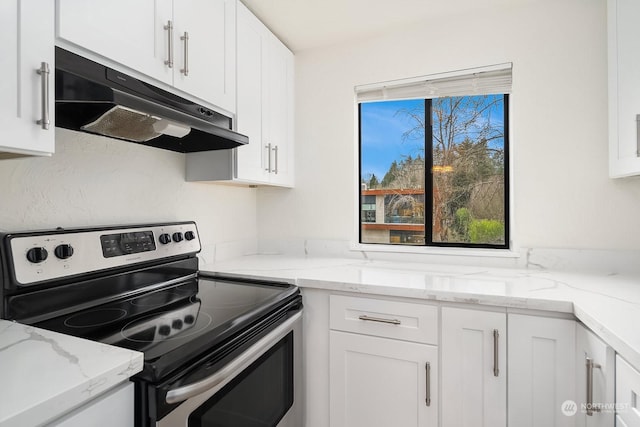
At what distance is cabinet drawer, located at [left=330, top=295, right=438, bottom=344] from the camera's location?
1287 millimetres

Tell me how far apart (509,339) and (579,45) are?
1.55 metres

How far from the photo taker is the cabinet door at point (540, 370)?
1110 mm

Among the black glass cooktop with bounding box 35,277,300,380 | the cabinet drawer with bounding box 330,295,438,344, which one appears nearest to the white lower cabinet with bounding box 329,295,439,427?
the cabinet drawer with bounding box 330,295,438,344

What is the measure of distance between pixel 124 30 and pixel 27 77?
1.23 feet

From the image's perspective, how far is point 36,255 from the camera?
98cm

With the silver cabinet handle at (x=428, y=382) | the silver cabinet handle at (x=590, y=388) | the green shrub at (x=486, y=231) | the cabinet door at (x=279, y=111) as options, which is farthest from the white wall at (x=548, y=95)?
the silver cabinet handle at (x=428, y=382)

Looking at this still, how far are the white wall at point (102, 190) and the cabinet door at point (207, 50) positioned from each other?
Answer: 0.40m

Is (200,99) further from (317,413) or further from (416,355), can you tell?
(317,413)

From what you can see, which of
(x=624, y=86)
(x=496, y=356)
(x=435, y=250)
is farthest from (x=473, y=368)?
(x=624, y=86)

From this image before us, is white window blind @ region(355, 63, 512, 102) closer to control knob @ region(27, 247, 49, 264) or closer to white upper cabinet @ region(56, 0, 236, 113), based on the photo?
white upper cabinet @ region(56, 0, 236, 113)

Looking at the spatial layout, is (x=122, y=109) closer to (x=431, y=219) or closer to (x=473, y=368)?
(x=473, y=368)

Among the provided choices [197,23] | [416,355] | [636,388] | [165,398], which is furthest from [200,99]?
[636,388]

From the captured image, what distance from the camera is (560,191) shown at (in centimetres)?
168

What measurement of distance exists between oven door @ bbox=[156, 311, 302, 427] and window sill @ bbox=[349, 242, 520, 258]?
2.62 feet
